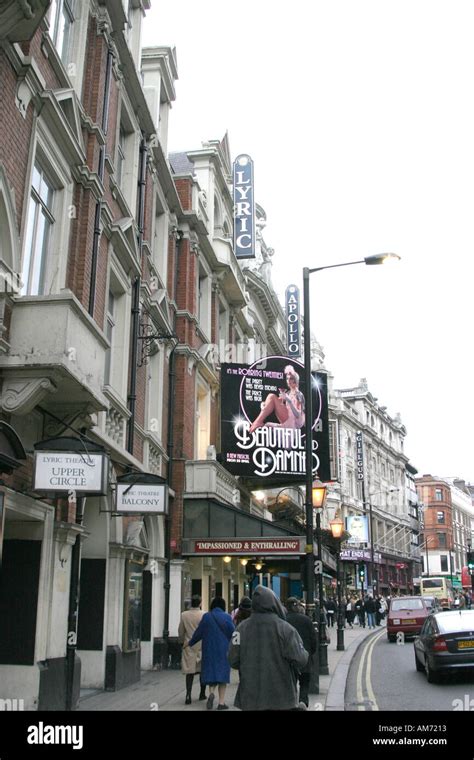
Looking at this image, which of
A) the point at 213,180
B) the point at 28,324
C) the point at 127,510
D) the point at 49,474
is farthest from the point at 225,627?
the point at 213,180

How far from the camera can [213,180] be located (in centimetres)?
2617

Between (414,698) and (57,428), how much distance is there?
7327mm

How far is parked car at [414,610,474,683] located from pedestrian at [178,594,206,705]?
429cm

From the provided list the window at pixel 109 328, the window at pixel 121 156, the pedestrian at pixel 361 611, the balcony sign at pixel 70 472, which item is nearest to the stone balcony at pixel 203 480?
the window at pixel 109 328

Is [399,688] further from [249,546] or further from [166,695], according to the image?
[249,546]

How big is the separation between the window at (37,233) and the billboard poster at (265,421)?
39.5 ft

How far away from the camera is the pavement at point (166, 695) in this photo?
11867 millimetres

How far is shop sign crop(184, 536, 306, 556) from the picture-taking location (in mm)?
18594

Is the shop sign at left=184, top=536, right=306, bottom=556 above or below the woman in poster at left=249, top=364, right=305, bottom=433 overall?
below

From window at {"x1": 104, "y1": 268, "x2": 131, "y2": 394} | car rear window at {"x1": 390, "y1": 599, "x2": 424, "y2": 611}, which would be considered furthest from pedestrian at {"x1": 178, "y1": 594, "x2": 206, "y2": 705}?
car rear window at {"x1": 390, "y1": 599, "x2": 424, "y2": 611}

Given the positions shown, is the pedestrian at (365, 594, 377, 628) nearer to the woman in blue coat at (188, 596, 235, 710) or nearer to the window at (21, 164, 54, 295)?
the woman in blue coat at (188, 596, 235, 710)

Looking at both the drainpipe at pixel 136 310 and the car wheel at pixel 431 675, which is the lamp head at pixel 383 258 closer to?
the drainpipe at pixel 136 310

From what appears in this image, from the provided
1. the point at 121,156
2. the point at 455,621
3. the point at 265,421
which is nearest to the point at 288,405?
the point at 265,421
